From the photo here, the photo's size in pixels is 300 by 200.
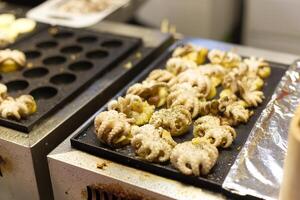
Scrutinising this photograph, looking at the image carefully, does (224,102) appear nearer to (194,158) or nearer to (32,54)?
(194,158)

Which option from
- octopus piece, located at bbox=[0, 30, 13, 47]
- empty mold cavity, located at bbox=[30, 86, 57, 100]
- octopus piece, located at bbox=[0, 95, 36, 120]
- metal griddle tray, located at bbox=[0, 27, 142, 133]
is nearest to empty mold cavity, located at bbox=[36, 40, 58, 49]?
metal griddle tray, located at bbox=[0, 27, 142, 133]

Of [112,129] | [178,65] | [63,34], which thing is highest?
[63,34]

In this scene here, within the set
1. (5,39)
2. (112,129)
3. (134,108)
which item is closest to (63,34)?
(5,39)

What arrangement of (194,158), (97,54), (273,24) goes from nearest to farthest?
(194,158) < (97,54) < (273,24)

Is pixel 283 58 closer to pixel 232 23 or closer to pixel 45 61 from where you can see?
pixel 45 61

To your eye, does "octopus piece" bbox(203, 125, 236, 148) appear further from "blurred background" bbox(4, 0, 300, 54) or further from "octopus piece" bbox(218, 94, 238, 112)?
"blurred background" bbox(4, 0, 300, 54)

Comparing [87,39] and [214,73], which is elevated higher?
[87,39]
